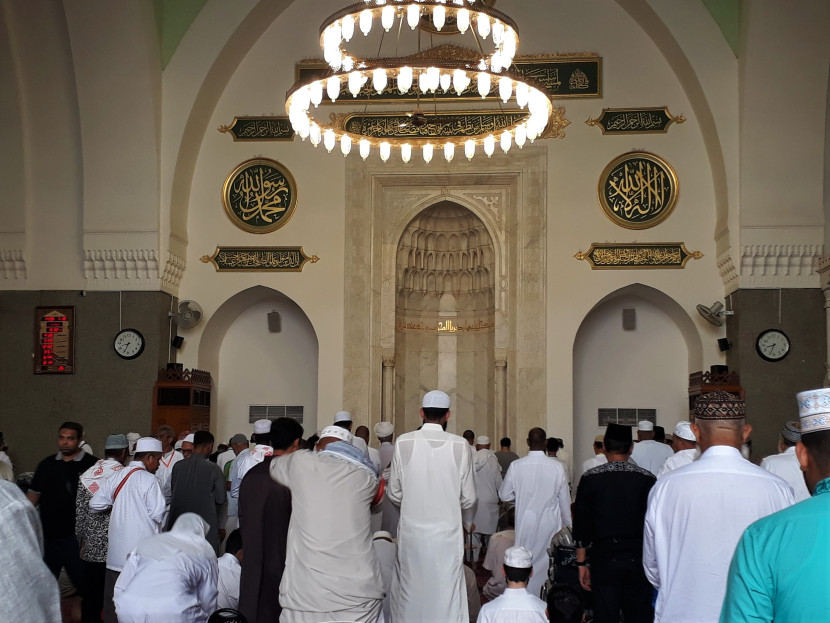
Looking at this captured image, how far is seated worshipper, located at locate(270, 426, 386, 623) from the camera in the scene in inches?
114

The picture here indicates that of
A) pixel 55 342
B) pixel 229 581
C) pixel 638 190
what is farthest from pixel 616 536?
pixel 55 342

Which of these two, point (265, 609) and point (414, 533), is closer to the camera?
point (265, 609)

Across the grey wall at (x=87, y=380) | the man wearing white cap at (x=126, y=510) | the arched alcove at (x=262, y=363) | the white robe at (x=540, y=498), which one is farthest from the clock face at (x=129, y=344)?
the man wearing white cap at (x=126, y=510)

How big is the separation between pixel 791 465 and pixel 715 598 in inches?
65.6

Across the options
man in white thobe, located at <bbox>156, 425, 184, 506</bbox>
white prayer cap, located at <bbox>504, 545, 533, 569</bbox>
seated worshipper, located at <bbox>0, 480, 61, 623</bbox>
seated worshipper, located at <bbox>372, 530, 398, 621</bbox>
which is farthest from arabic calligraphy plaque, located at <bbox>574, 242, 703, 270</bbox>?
seated worshipper, located at <bbox>0, 480, 61, 623</bbox>

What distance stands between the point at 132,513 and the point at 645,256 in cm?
645

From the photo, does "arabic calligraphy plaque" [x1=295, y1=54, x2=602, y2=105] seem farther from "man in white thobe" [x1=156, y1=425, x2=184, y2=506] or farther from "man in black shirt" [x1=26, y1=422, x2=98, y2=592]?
"man in black shirt" [x1=26, y1=422, x2=98, y2=592]

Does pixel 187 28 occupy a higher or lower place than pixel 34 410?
higher

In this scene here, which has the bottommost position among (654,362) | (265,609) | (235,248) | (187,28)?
(265,609)

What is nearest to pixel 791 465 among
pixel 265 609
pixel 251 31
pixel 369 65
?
pixel 265 609

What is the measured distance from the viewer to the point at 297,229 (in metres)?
9.57

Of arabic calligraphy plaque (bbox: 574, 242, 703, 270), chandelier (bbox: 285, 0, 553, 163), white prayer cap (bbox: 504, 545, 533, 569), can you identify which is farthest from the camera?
arabic calligraphy plaque (bbox: 574, 242, 703, 270)

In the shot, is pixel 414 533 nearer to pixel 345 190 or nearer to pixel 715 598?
pixel 715 598

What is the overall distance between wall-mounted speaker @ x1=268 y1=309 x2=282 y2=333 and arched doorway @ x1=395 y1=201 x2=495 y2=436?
4.17ft
